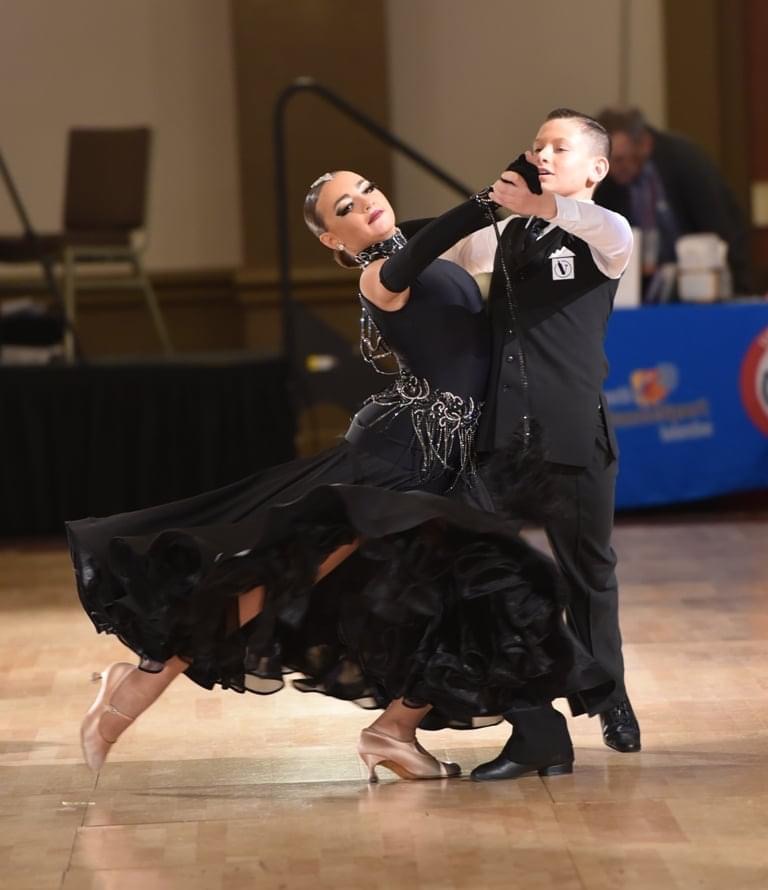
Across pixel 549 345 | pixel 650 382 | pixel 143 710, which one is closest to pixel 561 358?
pixel 549 345

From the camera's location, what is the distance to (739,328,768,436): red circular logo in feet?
18.7

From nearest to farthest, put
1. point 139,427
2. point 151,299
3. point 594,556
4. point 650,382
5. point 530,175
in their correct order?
point 530,175 < point 594,556 < point 650,382 < point 139,427 < point 151,299

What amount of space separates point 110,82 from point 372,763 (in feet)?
19.4

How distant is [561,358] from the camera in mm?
2857

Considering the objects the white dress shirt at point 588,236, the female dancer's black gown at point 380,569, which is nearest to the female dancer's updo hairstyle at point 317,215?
the female dancer's black gown at point 380,569

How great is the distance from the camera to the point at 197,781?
2910mm

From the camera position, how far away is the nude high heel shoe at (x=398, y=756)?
2.84 metres

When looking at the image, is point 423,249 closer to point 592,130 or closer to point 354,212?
point 354,212

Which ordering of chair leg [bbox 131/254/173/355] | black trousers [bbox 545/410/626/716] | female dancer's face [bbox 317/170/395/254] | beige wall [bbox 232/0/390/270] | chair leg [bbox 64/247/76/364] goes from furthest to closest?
beige wall [bbox 232/0/390/270] < chair leg [bbox 131/254/173/355] < chair leg [bbox 64/247/76/364] < black trousers [bbox 545/410/626/716] < female dancer's face [bbox 317/170/395/254]

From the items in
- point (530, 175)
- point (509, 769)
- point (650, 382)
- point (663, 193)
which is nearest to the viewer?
point (530, 175)

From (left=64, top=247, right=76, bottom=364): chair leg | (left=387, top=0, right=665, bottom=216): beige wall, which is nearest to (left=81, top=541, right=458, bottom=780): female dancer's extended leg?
(left=64, top=247, right=76, bottom=364): chair leg

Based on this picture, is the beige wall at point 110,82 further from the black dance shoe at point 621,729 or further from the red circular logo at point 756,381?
the black dance shoe at point 621,729

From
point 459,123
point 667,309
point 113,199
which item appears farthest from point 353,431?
point 459,123

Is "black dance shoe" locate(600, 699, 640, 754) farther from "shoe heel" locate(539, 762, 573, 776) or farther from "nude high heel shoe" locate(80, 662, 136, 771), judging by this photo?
"nude high heel shoe" locate(80, 662, 136, 771)
